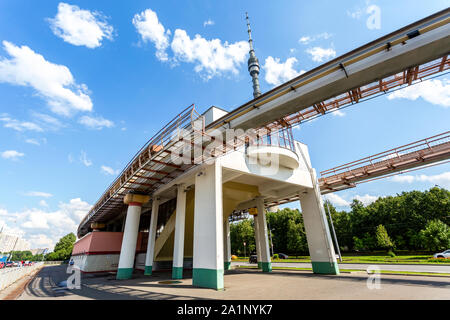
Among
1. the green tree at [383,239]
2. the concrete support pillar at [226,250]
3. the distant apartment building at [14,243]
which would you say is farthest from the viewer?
the distant apartment building at [14,243]

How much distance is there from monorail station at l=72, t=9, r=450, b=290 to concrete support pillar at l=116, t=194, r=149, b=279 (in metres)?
0.08

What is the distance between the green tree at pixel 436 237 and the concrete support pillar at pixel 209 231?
35884 millimetres

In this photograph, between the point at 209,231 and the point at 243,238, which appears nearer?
the point at 209,231

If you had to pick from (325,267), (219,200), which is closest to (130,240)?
(219,200)

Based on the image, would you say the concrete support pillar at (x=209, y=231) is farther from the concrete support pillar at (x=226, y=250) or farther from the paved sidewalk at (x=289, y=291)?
the concrete support pillar at (x=226, y=250)

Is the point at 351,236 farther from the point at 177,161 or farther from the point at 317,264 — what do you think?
the point at 177,161

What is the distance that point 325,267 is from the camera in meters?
15.3

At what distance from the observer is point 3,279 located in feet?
40.0

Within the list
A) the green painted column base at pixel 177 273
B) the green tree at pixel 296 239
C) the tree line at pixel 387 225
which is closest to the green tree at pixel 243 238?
the tree line at pixel 387 225

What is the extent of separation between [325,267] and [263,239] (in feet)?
21.2

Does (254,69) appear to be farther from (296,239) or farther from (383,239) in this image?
(383,239)

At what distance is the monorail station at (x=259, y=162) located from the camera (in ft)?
22.1

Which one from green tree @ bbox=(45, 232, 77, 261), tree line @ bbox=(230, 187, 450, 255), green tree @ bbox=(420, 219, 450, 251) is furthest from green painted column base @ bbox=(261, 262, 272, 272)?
green tree @ bbox=(45, 232, 77, 261)

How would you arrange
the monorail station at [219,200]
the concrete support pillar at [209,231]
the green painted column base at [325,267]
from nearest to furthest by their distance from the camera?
the concrete support pillar at [209,231], the monorail station at [219,200], the green painted column base at [325,267]
